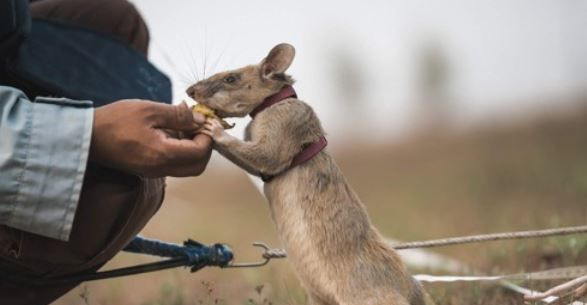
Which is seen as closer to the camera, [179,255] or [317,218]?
[317,218]

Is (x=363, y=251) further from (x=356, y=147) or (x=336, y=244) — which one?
(x=356, y=147)

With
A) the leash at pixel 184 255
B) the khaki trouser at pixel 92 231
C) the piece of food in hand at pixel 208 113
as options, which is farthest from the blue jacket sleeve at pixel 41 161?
the leash at pixel 184 255

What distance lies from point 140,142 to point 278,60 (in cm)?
66

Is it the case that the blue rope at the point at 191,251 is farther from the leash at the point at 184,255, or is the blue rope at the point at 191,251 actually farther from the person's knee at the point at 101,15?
the person's knee at the point at 101,15

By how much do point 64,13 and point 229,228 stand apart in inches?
144

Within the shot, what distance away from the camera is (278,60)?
2.10 metres

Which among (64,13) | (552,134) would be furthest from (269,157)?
(552,134)

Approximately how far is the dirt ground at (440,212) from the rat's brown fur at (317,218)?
0.57 meters

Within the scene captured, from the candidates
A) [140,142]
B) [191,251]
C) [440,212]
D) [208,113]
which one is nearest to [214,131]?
[208,113]

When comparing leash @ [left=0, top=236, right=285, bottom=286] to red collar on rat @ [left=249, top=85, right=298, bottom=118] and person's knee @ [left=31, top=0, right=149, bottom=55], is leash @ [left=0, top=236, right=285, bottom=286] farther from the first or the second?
person's knee @ [left=31, top=0, right=149, bottom=55]

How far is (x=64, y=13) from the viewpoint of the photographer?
7.98 feet

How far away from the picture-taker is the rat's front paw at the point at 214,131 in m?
1.80

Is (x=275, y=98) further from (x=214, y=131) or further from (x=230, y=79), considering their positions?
(x=214, y=131)

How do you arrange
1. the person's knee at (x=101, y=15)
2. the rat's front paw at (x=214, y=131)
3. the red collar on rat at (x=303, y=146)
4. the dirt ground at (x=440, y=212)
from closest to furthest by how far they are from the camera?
1. the rat's front paw at (x=214, y=131)
2. the red collar on rat at (x=303, y=146)
3. the person's knee at (x=101, y=15)
4. the dirt ground at (x=440, y=212)
